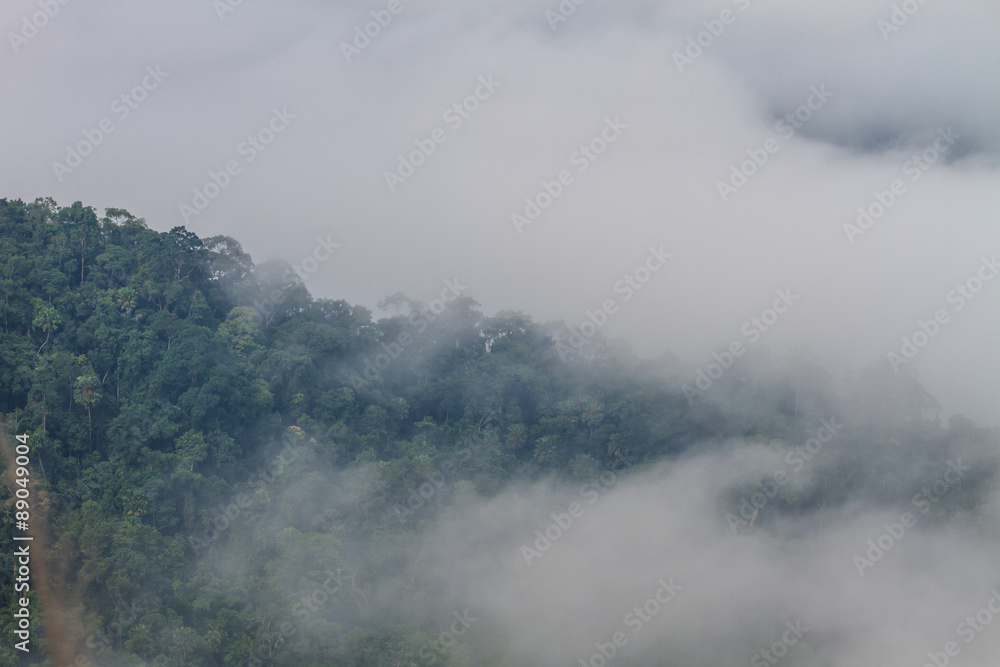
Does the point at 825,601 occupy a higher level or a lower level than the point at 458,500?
higher

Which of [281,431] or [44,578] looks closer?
[44,578]

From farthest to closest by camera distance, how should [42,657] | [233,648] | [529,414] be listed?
[529,414] → [233,648] → [42,657]

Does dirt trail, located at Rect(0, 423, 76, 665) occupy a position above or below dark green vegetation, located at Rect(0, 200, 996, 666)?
below

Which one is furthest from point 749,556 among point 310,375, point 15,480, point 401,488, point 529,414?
point 15,480

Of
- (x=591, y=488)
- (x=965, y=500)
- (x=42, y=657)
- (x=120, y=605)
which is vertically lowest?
(x=42, y=657)

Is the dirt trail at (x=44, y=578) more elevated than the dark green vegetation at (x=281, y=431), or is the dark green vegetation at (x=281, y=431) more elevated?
the dark green vegetation at (x=281, y=431)

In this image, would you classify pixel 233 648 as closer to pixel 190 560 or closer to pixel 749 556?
pixel 190 560

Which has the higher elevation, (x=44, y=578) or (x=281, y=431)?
(x=281, y=431)

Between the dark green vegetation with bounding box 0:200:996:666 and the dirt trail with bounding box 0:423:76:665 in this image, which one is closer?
the dirt trail with bounding box 0:423:76:665
